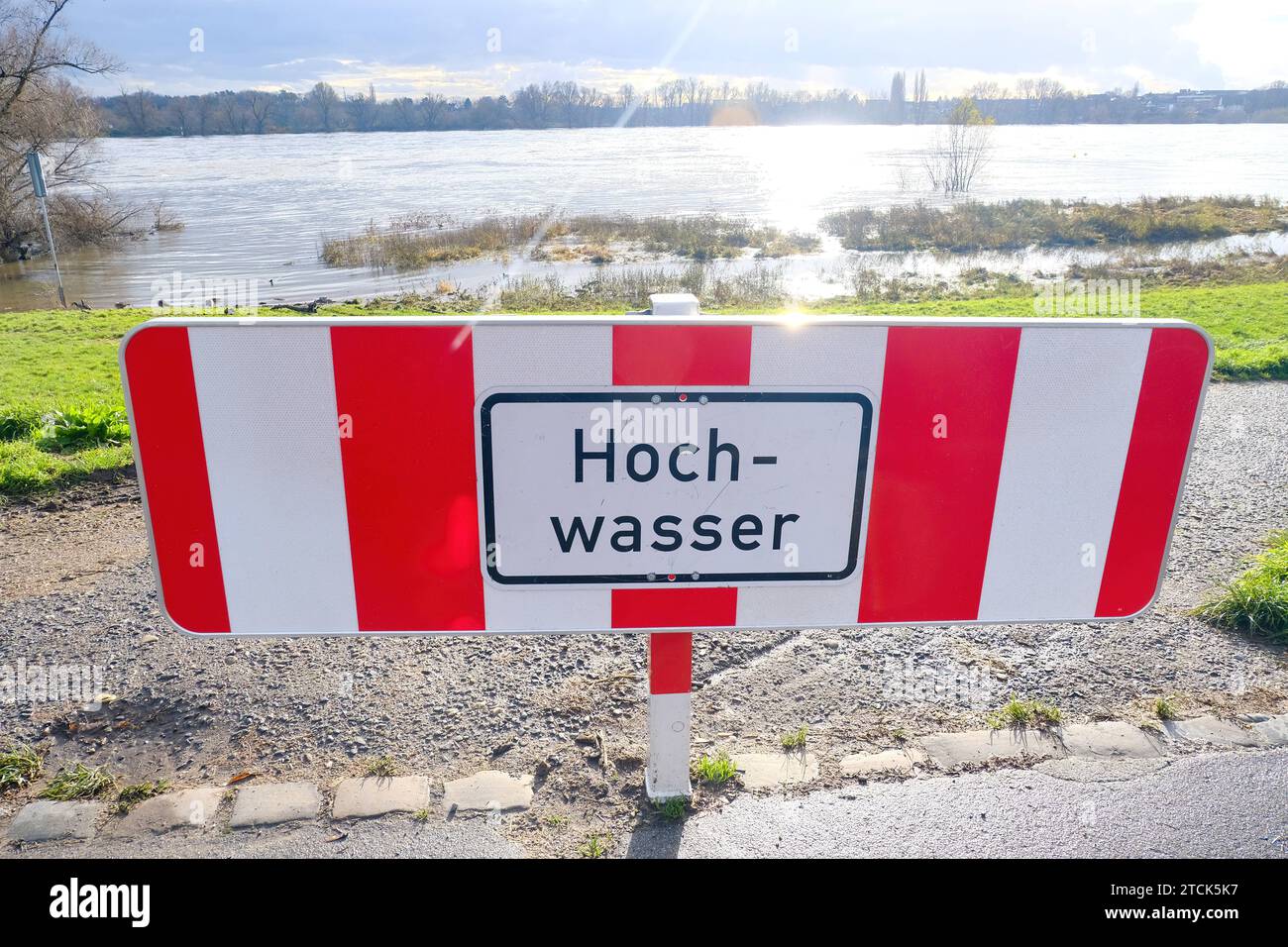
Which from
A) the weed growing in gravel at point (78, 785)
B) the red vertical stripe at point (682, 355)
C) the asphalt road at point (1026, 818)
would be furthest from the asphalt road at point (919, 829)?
the red vertical stripe at point (682, 355)

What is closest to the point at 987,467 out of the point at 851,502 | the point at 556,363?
the point at 851,502

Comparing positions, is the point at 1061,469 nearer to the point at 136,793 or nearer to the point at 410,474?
the point at 410,474

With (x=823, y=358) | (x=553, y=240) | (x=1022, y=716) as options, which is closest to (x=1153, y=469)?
(x=823, y=358)

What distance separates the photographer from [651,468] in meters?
1.86

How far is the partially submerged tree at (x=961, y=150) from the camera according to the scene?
54156 mm

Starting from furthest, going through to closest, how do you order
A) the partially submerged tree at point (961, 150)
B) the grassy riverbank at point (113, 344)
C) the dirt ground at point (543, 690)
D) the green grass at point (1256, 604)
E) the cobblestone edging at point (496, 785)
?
the partially submerged tree at point (961, 150)
the grassy riverbank at point (113, 344)
the green grass at point (1256, 604)
the dirt ground at point (543, 690)
the cobblestone edging at point (496, 785)

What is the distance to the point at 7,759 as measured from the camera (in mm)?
2469

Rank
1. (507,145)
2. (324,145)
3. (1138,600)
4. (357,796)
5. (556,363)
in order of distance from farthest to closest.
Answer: (324,145) < (507,145) < (357,796) < (1138,600) < (556,363)

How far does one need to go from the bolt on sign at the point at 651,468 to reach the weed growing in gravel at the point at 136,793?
77 cm

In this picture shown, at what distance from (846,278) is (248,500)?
23.8 m

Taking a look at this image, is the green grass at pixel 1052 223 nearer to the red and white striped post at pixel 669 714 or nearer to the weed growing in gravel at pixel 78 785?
the red and white striped post at pixel 669 714

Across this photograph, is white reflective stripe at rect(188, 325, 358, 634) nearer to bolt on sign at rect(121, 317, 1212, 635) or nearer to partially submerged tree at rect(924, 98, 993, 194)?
bolt on sign at rect(121, 317, 1212, 635)

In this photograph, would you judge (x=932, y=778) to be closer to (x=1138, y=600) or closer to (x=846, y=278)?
(x=1138, y=600)

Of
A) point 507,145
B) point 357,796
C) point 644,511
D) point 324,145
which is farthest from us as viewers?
point 324,145
